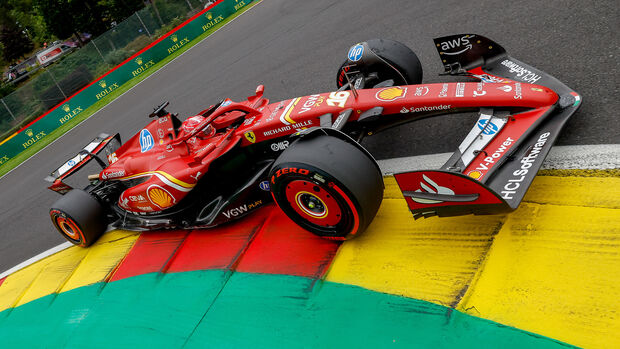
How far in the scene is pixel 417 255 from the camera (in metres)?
3.38

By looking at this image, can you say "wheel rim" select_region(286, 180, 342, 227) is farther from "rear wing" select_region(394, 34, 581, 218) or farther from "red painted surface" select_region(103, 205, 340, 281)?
"rear wing" select_region(394, 34, 581, 218)

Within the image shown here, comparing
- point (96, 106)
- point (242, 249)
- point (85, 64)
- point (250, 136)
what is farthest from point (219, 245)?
point (85, 64)

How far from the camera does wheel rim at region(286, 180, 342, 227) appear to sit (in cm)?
343

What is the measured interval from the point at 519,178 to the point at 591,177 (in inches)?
31.5

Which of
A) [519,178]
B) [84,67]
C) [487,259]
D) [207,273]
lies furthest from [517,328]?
[84,67]

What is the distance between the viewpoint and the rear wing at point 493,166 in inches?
112

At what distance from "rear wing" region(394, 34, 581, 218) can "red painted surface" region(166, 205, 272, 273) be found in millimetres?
2040

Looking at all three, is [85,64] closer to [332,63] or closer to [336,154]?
[332,63]

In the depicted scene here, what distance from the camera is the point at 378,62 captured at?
4.83 metres

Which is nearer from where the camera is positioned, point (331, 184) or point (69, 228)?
point (331, 184)

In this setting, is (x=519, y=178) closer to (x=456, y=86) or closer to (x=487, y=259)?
(x=487, y=259)

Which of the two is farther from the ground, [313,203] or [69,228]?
[69,228]

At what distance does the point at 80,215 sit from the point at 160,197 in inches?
55.7

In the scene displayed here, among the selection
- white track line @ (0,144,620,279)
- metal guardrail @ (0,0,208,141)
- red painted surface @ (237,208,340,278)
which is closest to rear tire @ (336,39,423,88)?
white track line @ (0,144,620,279)
